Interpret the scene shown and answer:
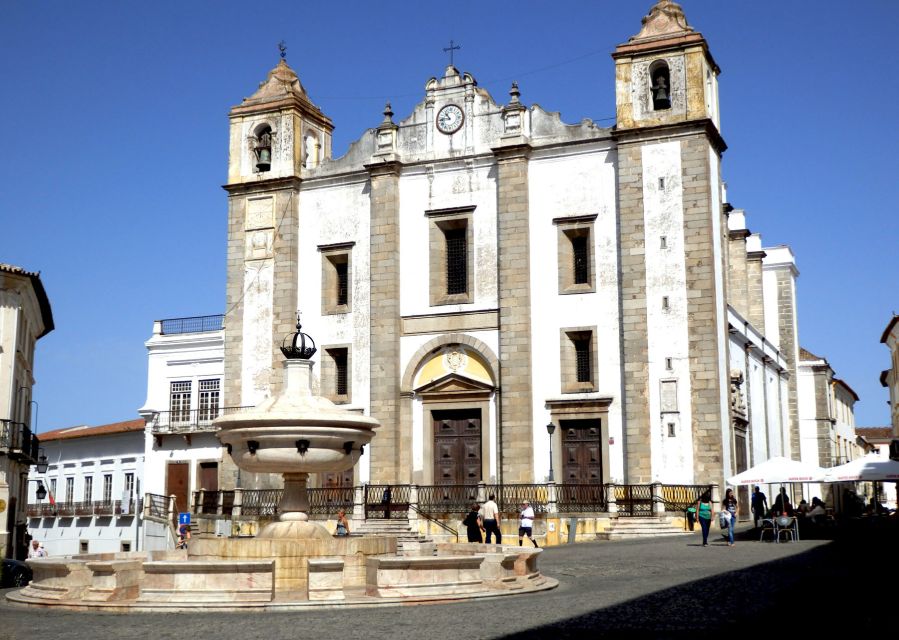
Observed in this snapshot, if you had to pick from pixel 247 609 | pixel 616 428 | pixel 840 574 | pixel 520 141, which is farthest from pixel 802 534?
pixel 247 609

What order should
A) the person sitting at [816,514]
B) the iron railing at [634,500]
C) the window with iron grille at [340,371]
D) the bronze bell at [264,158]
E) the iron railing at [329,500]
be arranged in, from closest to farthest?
the iron railing at [634,500]
the person sitting at [816,514]
the iron railing at [329,500]
the window with iron grille at [340,371]
the bronze bell at [264,158]

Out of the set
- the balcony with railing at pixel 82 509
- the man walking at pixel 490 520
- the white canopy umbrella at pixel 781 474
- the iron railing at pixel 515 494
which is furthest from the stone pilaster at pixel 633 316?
the balcony with railing at pixel 82 509

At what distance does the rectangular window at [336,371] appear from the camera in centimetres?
3453

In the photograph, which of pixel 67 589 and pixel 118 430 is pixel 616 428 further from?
pixel 118 430

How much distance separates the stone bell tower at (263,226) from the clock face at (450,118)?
5000 millimetres

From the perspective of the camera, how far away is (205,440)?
1574 inches

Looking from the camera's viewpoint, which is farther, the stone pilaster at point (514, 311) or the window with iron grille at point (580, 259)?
the window with iron grille at point (580, 259)

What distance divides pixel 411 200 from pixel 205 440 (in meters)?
12.2

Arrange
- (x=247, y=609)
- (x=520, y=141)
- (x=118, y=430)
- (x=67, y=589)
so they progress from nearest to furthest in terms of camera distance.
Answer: (x=247, y=609), (x=67, y=589), (x=520, y=141), (x=118, y=430)

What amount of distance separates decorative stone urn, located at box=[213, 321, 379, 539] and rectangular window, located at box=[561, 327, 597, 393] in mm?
16429

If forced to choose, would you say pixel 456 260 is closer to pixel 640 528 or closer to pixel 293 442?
pixel 640 528

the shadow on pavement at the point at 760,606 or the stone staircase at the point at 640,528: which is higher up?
the stone staircase at the point at 640,528

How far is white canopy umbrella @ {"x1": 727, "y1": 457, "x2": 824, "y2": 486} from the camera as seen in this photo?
23.7 metres

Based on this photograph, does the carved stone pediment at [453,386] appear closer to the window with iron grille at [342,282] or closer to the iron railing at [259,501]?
the window with iron grille at [342,282]
